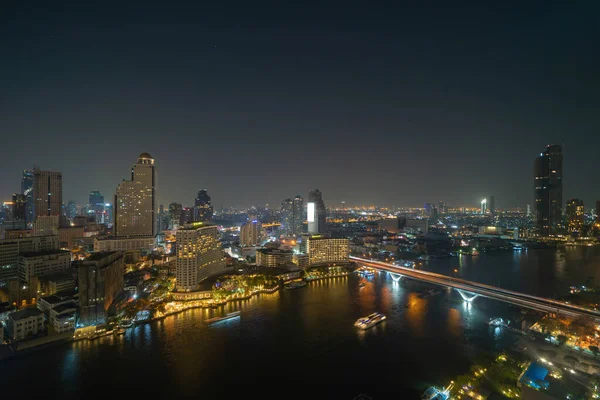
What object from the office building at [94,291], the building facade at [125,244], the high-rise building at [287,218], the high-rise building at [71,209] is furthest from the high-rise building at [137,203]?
the high-rise building at [71,209]

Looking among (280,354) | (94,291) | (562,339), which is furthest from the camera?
(94,291)

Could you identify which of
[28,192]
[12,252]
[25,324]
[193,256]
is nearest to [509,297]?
[193,256]

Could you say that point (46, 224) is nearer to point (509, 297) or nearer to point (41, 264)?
point (41, 264)

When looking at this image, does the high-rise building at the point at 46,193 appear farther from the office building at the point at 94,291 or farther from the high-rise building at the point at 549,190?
the high-rise building at the point at 549,190

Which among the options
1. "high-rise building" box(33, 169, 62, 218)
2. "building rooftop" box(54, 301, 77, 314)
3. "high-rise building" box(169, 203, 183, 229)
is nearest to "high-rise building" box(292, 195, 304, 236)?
"high-rise building" box(169, 203, 183, 229)

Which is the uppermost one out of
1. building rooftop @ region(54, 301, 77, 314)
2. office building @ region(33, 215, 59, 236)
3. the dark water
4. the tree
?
office building @ region(33, 215, 59, 236)

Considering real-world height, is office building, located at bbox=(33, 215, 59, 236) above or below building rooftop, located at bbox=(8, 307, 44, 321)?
above

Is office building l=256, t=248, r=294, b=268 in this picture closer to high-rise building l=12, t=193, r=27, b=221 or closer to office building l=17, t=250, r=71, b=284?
office building l=17, t=250, r=71, b=284

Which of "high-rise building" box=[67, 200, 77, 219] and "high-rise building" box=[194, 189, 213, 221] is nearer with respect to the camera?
"high-rise building" box=[194, 189, 213, 221]
